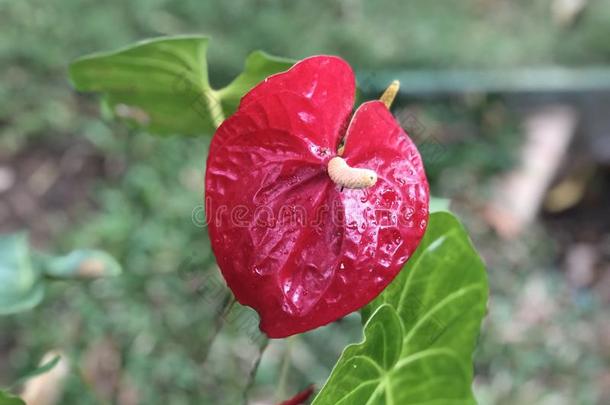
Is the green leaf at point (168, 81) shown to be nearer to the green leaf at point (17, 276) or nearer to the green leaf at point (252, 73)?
the green leaf at point (252, 73)

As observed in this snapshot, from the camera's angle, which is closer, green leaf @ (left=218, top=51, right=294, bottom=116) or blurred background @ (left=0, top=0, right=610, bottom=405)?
green leaf @ (left=218, top=51, right=294, bottom=116)

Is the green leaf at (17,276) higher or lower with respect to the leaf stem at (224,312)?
lower

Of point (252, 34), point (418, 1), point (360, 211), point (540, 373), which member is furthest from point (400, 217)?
point (418, 1)

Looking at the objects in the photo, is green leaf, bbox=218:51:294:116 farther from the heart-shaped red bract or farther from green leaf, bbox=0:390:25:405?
green leaf, bbox=0:390:25:405

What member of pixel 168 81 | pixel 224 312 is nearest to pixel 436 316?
pixel 224 312

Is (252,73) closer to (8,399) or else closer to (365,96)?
(8,399)

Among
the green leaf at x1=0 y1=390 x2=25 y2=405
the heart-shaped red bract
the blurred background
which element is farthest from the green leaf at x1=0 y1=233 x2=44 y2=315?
the heart-shaped red bract

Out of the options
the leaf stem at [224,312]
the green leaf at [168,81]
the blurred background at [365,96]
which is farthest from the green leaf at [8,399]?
the blurred background at [365,96]
